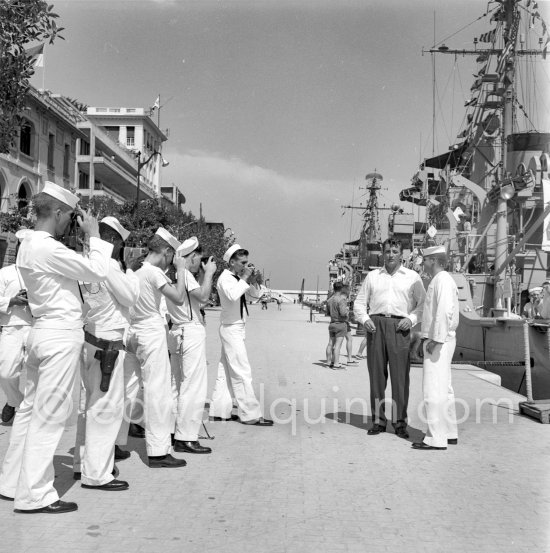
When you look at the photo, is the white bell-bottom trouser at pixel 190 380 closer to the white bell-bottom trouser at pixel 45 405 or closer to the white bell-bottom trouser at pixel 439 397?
the white bell-bottom trouser at pixel 45 405

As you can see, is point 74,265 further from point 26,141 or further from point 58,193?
point 26,141

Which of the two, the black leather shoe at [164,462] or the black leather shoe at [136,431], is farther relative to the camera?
the black leather shoe at [136,431]

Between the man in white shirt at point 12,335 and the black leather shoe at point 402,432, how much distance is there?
13.4 feet

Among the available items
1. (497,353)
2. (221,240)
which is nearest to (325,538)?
(497,353)

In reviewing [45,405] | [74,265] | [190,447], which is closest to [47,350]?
[45,405]

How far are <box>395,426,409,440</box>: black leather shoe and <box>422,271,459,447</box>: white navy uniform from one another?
50cm

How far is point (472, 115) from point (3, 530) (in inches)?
977

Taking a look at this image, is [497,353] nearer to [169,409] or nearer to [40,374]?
[169,409]

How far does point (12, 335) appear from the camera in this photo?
7.63 m

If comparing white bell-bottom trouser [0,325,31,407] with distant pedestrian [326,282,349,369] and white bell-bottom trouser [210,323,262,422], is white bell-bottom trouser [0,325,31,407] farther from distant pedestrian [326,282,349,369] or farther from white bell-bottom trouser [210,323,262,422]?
distant pedestrian [326,282,349,369]

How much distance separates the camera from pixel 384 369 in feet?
25.4

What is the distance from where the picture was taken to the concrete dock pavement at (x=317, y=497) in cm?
416

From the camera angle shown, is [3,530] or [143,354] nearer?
[3,530]

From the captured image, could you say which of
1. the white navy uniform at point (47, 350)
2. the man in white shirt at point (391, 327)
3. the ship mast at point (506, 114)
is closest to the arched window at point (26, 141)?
the ship mast at point (506, 114)
